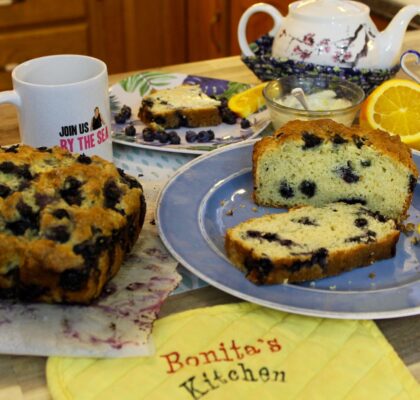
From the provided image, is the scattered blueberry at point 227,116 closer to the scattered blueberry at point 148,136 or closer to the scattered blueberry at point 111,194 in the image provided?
the scattered blueberry at point 148,136

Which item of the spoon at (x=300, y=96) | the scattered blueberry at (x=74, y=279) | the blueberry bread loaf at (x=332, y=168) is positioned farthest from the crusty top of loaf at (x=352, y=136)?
the scattered blueberry at (x=74, y=279)

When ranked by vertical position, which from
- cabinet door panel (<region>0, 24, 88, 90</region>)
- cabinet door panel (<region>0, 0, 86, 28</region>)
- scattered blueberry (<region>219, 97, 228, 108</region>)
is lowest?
cabinet door panel (<region>0, 24, 88, 90</region>)

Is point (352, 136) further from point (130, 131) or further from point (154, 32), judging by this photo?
point (154, 32)

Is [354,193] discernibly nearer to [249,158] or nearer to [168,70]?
[249,158]

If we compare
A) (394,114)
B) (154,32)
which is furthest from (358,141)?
(154,32)

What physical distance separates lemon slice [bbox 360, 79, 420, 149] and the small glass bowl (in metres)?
0.04

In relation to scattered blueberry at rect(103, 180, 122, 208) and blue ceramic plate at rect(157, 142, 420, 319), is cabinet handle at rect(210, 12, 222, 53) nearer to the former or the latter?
blue ceramic plate at rect(157, 142, 420, 319)

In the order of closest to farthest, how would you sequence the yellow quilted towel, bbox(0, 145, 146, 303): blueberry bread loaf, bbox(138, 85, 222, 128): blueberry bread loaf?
the yellow quilted towel
bbox(0, 145, 146, 303): blueberry bread loaf
bbox(138, 85, 222, 128): blueberry bread loaf

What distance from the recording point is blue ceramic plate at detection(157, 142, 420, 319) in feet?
3.36

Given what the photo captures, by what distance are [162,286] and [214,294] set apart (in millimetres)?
92

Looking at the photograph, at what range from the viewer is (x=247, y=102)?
5.75 ft

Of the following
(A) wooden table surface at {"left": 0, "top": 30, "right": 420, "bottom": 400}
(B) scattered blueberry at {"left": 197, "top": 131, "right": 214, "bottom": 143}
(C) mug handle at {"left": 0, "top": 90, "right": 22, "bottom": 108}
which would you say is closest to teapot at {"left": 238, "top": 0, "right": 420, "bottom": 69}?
(B) scattered blueberry at {"left": 197, "top": 131, "right": 214, "bottom": 143}

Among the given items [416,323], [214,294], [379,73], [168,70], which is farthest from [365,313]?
[168,70]

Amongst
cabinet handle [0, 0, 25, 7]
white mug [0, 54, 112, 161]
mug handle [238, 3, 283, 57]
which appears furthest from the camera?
cabinet handle [0, 0, 25, 7]
